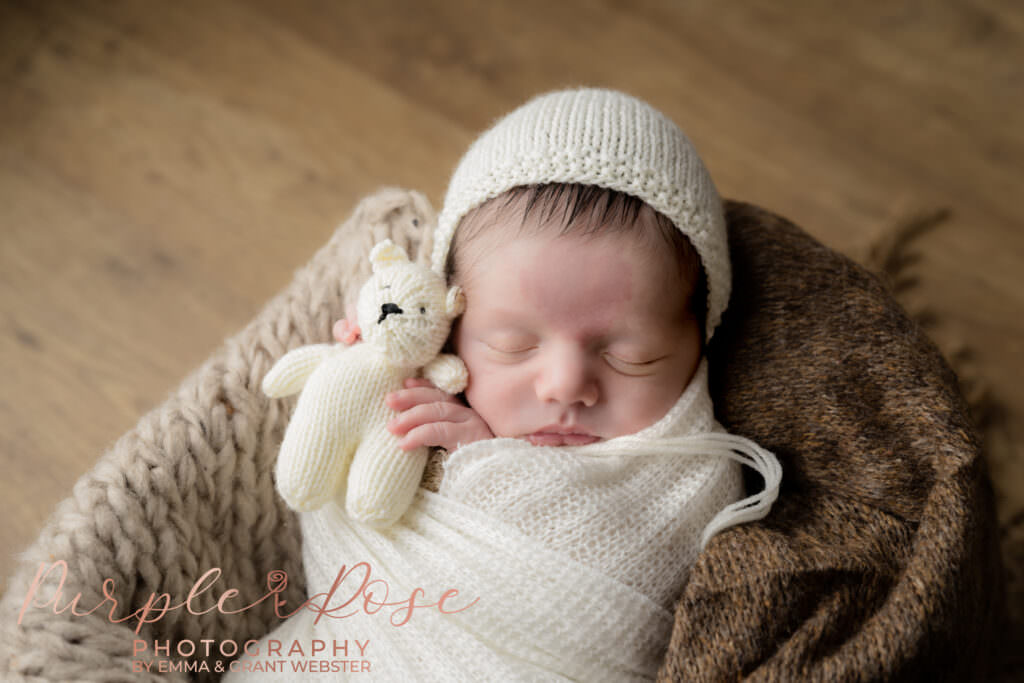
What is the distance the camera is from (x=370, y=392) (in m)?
1.10

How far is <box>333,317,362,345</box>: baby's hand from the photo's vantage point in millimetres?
1165

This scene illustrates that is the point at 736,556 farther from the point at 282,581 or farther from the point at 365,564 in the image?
the point at 282,581

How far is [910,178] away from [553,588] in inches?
64.9

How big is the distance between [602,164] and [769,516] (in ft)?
1.73

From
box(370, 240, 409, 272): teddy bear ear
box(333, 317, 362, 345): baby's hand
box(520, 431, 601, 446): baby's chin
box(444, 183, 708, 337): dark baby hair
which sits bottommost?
box(520, 431, 601, 446): baby's chin

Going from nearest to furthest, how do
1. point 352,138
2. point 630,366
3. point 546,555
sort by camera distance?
point 546,555
point 630,366
point 352,138

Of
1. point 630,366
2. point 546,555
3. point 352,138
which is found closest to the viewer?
point 546,555

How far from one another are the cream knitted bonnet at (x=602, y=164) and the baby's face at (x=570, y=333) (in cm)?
6

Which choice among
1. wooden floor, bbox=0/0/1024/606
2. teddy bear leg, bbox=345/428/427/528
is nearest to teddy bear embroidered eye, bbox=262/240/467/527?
teddy bear leg, bbox=345/428/427/528

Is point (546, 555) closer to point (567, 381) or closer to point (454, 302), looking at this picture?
point (567, 381)

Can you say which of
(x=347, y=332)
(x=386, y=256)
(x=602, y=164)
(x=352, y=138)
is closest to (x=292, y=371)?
(x=347, y=332)

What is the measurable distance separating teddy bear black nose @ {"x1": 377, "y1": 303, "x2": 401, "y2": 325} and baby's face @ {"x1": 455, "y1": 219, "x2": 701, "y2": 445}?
12 cm

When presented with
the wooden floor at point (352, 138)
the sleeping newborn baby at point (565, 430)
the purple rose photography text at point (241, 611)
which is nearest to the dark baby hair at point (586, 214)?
the sleeping newborn baby at point (565, 430)

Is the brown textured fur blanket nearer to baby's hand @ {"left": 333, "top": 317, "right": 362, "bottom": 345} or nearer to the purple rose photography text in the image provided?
the purple rose photography text
